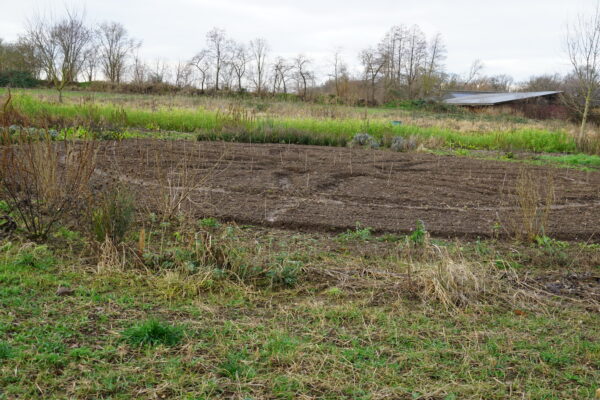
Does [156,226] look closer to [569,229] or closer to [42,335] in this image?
[42,335]

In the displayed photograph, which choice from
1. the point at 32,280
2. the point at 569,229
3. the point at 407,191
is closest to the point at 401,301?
the point at 32,280

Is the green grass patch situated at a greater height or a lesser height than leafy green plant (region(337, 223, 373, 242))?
greater

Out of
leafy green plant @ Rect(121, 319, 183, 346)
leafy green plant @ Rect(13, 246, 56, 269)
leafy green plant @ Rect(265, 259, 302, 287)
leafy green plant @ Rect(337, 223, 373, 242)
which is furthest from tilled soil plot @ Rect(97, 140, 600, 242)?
leafy green plant @ Rect(121, 319, 183, 346)

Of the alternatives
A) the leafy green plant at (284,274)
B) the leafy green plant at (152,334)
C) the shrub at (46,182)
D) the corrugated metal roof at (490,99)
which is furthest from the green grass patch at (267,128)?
the corrugated metal roof at (490,99)

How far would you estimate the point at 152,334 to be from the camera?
3.18m

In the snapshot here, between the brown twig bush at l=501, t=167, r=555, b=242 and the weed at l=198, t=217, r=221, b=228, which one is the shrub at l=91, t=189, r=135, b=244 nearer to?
the weed at l=198, t=217, r=221, b=228

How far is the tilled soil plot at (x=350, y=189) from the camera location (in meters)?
6.21

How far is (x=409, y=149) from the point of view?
46.2ft

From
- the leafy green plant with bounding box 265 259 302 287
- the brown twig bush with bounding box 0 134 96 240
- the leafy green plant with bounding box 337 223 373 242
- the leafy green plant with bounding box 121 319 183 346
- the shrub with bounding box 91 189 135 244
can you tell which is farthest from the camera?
the leafy green plant with bounding box 337 223 373 242

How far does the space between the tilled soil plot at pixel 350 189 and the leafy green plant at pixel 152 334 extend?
2332 millimetres

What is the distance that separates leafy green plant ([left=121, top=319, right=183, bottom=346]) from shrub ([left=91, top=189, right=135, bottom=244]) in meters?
1.52

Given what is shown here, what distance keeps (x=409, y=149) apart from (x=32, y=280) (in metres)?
11.4

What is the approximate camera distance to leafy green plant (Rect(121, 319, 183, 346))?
10.3 feet

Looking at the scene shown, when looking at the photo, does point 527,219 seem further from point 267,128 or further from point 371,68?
point 371,68
